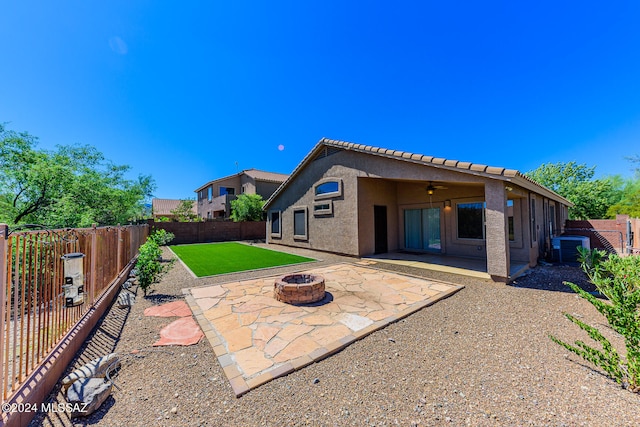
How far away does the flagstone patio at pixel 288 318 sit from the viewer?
315 cm

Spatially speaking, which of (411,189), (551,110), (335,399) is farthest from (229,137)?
(551,110)

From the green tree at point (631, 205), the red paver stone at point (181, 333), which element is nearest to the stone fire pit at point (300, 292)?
the red paver stone at point (181, 333)

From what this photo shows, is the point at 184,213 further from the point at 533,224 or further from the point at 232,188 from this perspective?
the point at 533,224

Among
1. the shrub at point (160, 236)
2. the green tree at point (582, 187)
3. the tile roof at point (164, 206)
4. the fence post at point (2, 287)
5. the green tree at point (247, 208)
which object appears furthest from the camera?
the tile roof at point (164, 206)

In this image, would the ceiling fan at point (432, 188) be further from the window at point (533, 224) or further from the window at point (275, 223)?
the window at point (275, 223)

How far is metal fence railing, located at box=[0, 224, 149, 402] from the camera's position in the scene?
7.05 feet

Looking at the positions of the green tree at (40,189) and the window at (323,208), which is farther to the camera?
the window at (323,208)

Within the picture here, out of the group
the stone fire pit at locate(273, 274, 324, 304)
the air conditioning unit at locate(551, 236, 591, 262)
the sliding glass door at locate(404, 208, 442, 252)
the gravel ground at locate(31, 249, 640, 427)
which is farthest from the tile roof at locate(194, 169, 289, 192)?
the air conditioning unit at locate(551, 236, 591, 262)

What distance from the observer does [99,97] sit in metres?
13.0

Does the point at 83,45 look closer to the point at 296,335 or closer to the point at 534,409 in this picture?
the point at 296,335

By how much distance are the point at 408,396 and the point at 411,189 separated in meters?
10.3

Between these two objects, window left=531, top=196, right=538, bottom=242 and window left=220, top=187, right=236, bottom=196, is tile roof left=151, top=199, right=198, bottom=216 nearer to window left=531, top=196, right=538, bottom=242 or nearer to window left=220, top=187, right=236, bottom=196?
window left=220, top=187, right=236, bottom=196

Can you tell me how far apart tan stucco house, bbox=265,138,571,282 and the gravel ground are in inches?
155

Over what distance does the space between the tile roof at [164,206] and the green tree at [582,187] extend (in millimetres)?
51913
